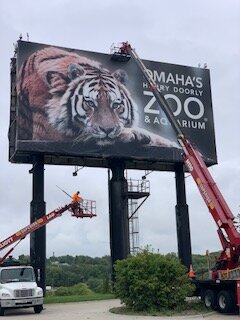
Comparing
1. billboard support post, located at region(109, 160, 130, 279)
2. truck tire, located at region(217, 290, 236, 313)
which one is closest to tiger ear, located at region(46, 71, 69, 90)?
billboard support post, located at region(109, 160, 130, 279)

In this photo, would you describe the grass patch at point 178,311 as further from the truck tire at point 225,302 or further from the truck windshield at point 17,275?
the truck windshield at point 17,275

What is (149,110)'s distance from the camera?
42.2 metres

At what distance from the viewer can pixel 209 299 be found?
921 inches

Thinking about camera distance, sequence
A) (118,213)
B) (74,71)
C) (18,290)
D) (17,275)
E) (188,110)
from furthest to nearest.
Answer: (188,110) < (118,213) < (74,71) < (17,275) < (18,290)

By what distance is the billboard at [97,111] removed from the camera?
3788 cm

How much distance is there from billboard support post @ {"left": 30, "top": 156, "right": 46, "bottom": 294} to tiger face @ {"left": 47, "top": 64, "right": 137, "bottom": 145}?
4348 millimetres

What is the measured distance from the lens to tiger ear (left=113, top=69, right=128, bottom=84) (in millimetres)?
41688

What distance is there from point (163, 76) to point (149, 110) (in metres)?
3.62

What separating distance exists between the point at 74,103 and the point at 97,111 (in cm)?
188

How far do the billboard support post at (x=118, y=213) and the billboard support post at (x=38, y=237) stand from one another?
19.8ft

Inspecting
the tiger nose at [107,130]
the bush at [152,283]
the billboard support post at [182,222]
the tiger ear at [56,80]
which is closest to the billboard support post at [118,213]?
the tiger nose at [107,130]

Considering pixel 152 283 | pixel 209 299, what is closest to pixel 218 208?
pixel 209 299

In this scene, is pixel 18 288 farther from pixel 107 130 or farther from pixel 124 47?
pixel 124 47

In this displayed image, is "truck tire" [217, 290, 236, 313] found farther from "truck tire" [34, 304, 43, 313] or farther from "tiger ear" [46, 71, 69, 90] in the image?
"tiger ear" [46, 71, 69, 90]
